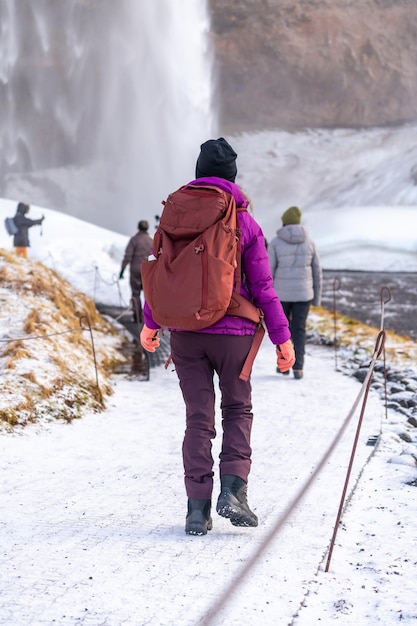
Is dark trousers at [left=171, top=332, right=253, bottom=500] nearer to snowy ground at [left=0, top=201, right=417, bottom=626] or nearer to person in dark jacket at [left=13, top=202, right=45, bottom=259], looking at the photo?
snowy ground at [left=0, top=201, right=417, bottom=626]

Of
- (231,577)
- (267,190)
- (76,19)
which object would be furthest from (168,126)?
(231,577)

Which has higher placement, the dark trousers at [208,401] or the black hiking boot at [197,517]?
the dark trousers at [208,401]

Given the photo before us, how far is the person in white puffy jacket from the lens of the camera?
23.6 ft

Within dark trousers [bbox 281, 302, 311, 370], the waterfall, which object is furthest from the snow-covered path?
the waterfall

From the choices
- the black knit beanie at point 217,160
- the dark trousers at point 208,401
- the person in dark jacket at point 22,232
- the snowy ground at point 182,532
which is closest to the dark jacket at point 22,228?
the person in dark jacket at point 22,232

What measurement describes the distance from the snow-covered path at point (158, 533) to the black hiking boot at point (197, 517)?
0.04 metres

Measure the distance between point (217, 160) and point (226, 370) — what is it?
2.73ft

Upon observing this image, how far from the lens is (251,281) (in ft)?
10.4

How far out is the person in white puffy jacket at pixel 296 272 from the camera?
718 centimetres

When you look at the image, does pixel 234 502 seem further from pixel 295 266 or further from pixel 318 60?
pixel 318 60

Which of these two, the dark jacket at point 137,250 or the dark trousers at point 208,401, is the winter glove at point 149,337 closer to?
the dark trousers at point 208,401

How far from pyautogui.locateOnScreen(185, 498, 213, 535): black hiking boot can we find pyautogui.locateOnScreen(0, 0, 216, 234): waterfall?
41444mm

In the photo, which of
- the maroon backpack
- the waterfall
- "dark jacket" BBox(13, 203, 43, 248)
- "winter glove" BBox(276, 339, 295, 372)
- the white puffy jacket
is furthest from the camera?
the waterfall

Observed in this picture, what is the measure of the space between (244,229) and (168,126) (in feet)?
143
